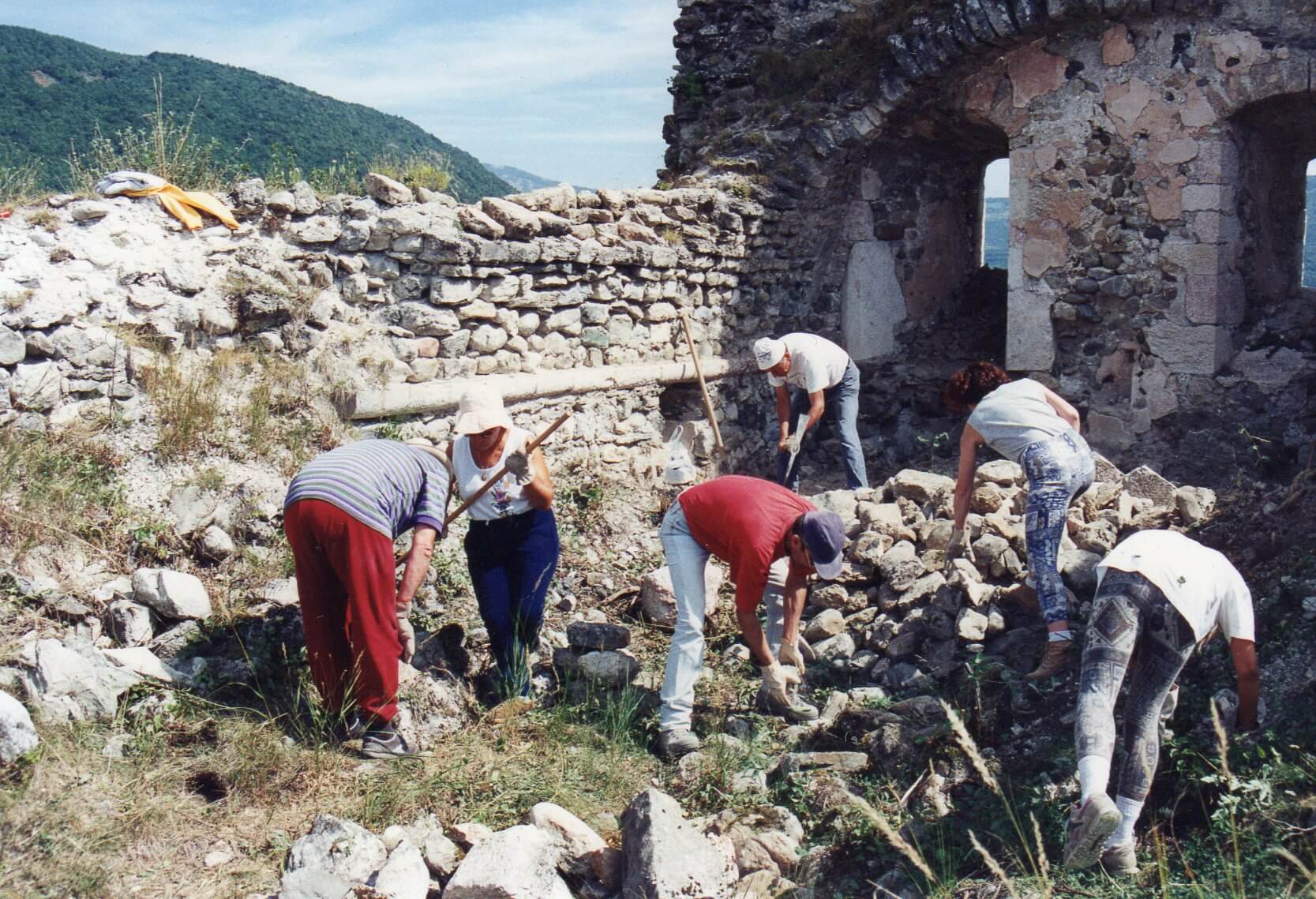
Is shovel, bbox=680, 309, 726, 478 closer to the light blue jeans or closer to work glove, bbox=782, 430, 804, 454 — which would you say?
work glove, bbox=782, 430, 804, 454

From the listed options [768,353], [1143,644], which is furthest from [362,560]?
[768,353]

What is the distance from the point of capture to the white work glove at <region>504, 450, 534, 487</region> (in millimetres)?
→ 4688

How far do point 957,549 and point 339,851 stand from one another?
10.3 ft

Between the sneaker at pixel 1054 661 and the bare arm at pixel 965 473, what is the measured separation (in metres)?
0.78

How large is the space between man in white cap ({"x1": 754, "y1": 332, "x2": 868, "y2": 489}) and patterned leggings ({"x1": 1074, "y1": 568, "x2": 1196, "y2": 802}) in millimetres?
3406

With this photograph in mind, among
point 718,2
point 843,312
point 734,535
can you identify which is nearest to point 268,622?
point 734,535

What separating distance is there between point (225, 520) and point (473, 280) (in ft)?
6.44

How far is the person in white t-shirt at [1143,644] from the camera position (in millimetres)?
3654

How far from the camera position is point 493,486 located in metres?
4.73

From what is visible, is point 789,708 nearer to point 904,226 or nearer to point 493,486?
point 493,486

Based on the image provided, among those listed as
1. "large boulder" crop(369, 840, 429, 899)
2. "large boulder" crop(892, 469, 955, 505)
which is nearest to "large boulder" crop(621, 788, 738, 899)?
"large boulder" crop(369, 840, 429, 899)

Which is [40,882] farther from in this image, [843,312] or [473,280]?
[843,312]

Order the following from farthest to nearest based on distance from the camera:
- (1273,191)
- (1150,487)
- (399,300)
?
(1273,191)
(399,300)
(1150,487)

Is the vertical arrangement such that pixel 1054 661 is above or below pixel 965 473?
below
